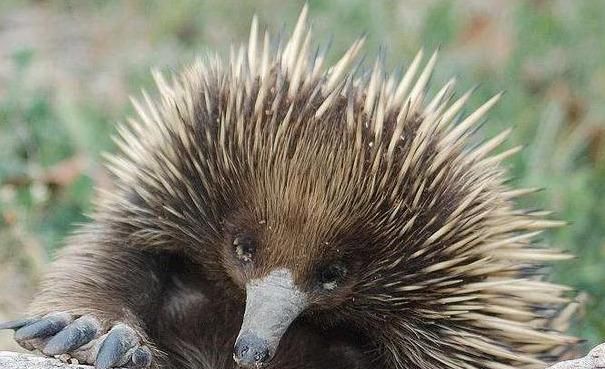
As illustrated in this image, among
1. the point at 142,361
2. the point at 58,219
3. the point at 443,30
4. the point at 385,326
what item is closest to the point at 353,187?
the point at 385,326

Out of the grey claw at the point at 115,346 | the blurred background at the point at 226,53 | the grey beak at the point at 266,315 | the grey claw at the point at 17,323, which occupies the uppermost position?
the grey beak at the point at 266,315

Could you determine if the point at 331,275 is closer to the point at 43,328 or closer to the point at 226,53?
the point at 43,328

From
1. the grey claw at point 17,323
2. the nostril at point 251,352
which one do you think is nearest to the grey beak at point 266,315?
the nostril at point 251,352

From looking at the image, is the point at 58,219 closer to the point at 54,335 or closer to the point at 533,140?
the point at 54,335

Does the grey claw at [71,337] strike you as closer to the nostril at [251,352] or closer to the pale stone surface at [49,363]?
the pale stone surface at [49,363]

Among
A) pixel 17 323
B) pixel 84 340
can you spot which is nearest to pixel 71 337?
pixel 84 340

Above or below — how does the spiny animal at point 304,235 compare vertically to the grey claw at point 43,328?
above

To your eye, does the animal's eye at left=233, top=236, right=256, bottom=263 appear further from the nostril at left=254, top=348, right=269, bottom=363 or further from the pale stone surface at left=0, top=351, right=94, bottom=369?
the pale stone surface at left=0, top=351, right=94, bottom=369

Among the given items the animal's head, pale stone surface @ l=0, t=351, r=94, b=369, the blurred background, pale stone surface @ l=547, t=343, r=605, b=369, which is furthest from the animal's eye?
the blurred background
